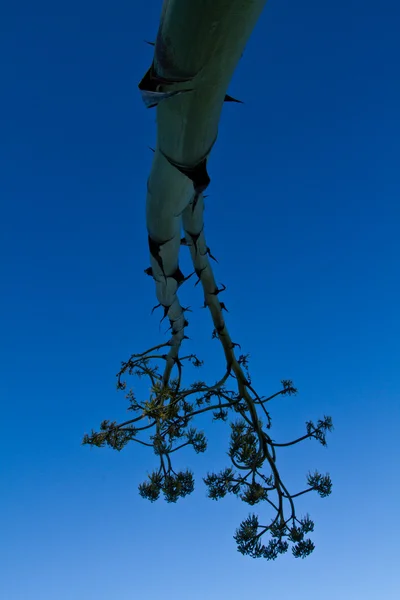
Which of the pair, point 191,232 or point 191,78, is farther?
point 191,232

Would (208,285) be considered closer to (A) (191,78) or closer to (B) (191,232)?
(B) (191,232)

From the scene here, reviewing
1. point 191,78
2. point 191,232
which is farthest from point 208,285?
point 191,78

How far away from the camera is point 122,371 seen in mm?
3492

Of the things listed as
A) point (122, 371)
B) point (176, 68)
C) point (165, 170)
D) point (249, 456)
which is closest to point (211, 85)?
point (176, 68)

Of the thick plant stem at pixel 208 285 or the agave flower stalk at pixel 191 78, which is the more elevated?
the thick plant stem at pixel 208 285

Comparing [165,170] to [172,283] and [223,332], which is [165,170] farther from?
[223,332]

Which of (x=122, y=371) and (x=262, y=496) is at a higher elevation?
(x=122, y=371)

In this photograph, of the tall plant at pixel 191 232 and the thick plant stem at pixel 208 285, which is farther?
the thick plant stem at pixel 208 285

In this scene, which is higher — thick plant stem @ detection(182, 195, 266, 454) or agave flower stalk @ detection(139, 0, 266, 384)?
thick plant stem @ detection(182, 195, 266, 454)

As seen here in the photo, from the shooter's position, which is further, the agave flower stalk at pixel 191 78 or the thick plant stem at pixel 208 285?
the thick plant stem at pixel 208 285

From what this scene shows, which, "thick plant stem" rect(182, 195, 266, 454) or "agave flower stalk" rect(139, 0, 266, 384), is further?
"thick plant stem" rect(182, 195, 266, 454)

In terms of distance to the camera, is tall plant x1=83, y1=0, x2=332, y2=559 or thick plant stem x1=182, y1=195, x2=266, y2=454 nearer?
Answer: tall plant x1=83, y1=0, x2=332, y2=559

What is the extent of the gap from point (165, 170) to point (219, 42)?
0.49 meters

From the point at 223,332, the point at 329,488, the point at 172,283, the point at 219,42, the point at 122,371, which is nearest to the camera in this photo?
the point at 219,42
